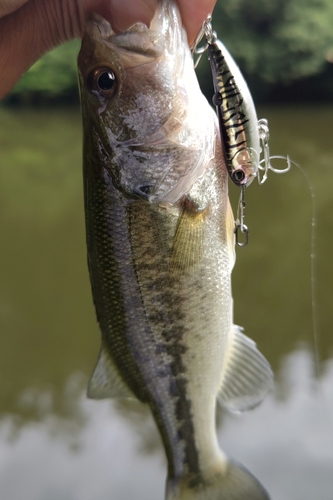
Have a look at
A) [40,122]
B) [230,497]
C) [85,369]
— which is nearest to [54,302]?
[85,369]

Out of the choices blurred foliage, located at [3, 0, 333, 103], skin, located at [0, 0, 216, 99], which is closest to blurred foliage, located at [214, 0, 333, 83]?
blurred foliage, located at [3, 0, 333, 103]

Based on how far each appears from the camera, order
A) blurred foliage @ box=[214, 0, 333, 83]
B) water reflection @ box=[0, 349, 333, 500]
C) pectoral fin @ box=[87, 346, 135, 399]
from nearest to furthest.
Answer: pectoral fin @ box=[87, 346, 135, 399]
water reflection @ box=[0, 349, 333, 500]
blurred foliage @ box=[214, 0, 333, 83]

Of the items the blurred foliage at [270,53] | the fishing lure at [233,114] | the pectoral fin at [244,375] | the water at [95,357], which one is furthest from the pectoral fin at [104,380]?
the blurred foliage at [270,53]

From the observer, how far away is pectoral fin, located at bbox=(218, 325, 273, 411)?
4.96ft

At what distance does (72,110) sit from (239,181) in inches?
565

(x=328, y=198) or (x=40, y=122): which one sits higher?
(x=40, y=122)

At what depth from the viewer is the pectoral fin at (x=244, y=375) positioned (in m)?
1.51

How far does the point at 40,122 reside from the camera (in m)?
12.9

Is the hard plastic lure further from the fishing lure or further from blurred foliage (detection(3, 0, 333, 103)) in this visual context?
blurred foliage (detection(3, 0, 333, 103))

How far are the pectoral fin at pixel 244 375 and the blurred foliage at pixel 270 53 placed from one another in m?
14.3

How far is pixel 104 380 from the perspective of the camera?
4.76 feet

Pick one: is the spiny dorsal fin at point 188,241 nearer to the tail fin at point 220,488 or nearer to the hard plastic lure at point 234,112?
the hard plastic lure at point 234,112

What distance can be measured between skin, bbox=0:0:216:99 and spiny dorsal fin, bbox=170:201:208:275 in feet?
1.37

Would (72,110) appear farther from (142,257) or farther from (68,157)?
(142,257)
